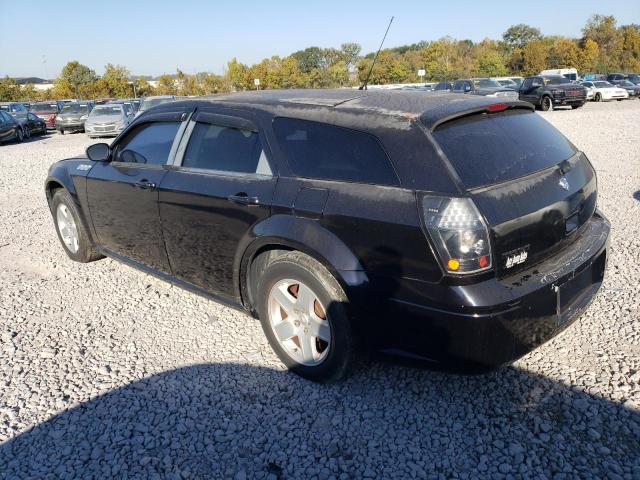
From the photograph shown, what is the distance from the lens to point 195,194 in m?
3.57

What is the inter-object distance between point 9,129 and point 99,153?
19.0 m

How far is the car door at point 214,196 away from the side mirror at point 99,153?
1.04 m

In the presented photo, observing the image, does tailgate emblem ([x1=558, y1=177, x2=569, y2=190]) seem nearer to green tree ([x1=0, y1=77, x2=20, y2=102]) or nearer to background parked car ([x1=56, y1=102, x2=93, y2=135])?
background parked car ([x1=56, y1=102, x2=93, y2=135])

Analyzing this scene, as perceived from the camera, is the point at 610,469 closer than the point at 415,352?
Yes

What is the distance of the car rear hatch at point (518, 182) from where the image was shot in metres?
2.56

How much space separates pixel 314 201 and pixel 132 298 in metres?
2.41

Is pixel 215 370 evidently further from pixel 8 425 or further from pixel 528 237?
pixel 528 237

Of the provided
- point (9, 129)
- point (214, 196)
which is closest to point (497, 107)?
point (214, 196)

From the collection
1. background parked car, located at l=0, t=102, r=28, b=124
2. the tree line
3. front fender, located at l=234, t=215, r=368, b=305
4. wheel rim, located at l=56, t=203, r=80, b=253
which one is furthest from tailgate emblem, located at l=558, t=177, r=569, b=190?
the tree line

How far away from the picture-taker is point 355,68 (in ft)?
166

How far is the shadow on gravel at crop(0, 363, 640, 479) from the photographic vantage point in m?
2.47

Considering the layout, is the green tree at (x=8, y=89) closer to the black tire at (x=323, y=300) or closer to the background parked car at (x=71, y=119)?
the background parked car at (x=71, y=119)

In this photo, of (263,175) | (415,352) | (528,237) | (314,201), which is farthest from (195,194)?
(528,237)

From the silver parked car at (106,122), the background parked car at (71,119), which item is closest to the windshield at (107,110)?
the silver parked car at (106,122)
